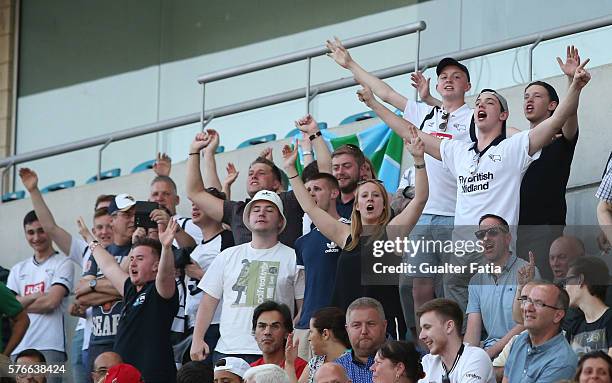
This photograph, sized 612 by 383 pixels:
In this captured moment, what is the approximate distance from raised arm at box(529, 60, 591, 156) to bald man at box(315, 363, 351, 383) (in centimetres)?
197

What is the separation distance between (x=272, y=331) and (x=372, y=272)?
0.70 metres

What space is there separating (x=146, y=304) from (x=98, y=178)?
189 inches

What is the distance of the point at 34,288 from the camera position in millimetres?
12938

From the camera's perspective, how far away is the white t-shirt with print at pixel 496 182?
373 inches

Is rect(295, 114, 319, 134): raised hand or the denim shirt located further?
rect(295, 114, 319, 134): raised hand

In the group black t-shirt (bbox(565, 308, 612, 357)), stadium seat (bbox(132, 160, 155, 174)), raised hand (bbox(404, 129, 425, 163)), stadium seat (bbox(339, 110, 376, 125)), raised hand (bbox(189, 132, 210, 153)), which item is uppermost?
stadium seat (bbox(339, 110, 376, 125))

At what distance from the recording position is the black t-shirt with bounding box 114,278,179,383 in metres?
10.5

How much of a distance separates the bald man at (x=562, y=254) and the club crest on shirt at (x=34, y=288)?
510 centimetres

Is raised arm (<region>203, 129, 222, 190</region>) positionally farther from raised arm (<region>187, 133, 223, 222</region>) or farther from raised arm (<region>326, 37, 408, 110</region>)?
raised arm (<region>326, 37, 408, 110</region>)

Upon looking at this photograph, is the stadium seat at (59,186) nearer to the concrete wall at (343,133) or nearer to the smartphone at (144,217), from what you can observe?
the concrete wall at (343,133)

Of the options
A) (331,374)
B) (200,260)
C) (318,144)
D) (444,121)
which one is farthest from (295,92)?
(331,374)

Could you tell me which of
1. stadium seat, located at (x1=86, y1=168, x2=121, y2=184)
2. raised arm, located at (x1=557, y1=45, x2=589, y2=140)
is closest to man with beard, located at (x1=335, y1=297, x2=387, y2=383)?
raised arm, located at (x1=557, y1=45, x2=589, y2=140)

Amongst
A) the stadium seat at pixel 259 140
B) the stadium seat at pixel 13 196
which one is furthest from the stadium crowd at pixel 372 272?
the stadium seat at pixel 13 196

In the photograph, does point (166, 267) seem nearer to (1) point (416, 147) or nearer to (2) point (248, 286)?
(2) point (248, 286)
